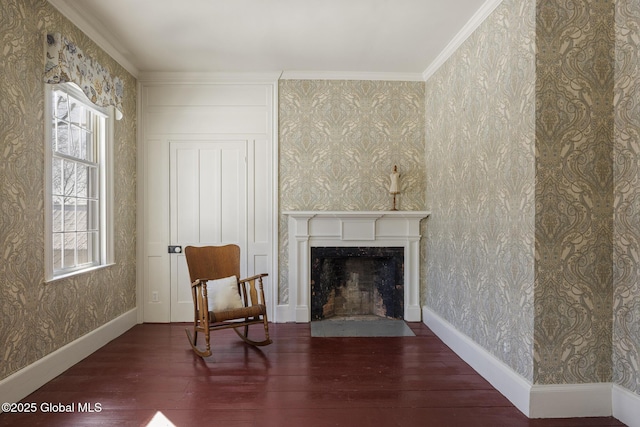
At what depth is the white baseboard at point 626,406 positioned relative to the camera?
2.03 meters

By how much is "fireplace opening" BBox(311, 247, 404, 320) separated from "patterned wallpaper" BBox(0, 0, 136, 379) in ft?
7.12

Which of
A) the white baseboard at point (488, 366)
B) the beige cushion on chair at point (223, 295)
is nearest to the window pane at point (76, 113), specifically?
the beige cushion on chair at point (223, 295)

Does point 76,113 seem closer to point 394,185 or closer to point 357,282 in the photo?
point 394,185

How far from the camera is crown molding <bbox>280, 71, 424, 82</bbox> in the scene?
13.2 feet

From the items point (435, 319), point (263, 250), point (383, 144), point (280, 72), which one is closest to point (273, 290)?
point (263, 250)

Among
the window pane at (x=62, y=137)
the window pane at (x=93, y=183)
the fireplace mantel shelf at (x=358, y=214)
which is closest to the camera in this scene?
the window pane at (x=62, y=137)

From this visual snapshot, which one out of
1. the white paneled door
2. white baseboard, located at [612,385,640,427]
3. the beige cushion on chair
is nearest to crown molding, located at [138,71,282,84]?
the white paneled door

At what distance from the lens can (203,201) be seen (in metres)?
4.06

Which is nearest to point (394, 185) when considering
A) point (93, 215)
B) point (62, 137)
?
point (93, 215)

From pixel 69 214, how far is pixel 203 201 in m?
1.30

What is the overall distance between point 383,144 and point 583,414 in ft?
9.35

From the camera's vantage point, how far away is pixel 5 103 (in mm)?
2203

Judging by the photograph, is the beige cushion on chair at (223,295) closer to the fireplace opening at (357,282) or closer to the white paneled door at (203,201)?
the white paneled door at (203,201)

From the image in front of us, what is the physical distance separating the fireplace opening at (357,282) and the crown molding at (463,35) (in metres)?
1.90
